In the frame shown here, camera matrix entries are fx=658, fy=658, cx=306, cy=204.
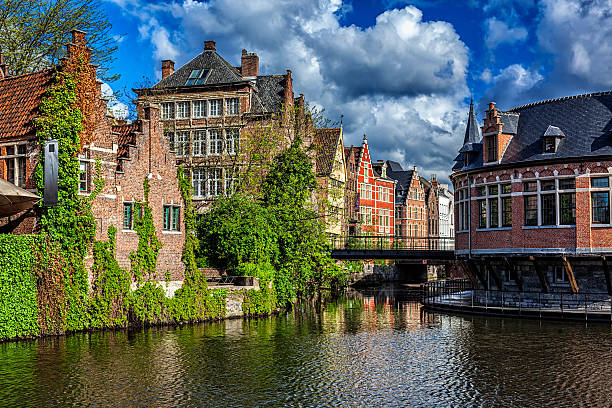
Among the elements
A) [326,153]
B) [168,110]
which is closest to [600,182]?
[168,110]

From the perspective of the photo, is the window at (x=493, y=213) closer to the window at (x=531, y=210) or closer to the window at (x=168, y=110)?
the window at (x=531, y=210)

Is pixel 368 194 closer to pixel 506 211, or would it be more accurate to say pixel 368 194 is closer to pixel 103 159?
pixel 506 211

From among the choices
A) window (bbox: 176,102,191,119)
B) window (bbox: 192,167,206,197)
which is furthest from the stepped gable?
window (bbox: 176,102,191,119)

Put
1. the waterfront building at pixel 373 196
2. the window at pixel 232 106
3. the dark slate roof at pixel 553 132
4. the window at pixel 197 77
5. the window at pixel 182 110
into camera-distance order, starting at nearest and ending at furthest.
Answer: the dark slate roof at pixel 553 132 < the window at pixel 232 106 < the window at pixel 182 110 < the window at pixel 197 77 < the waterfront building at pixel 373 196

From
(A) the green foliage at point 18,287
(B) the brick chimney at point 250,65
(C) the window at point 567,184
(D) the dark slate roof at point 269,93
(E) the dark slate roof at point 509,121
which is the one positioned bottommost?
(A) the green foliage at point 18,287

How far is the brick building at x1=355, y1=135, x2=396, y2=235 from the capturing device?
7044 cm

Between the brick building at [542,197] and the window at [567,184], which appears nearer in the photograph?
the brick building at [542,197]

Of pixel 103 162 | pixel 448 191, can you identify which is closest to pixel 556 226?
pixel 103 162

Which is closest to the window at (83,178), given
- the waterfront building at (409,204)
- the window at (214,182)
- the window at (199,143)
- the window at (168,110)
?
the window at (214,182)

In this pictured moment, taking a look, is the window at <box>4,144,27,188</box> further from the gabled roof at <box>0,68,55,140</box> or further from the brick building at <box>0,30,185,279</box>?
the gabled roof at <box>0,68,55,140</box>

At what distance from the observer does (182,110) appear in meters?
49.7

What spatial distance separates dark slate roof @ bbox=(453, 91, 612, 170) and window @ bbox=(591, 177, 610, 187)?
46.0 inches

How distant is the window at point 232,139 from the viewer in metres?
46.4

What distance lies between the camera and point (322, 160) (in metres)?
60.1
